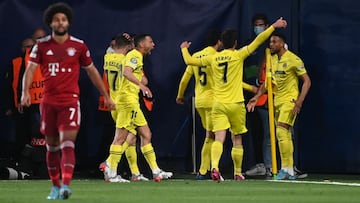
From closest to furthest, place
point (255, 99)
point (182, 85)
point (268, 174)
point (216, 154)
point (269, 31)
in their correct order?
point (269, 31) → point (216, 154) → point (255, 99) → point (182, 85) → point (268, 174)

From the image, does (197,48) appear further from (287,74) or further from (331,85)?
(331,85)

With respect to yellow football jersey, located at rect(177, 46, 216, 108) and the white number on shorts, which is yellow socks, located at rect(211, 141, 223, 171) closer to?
yellow football jersey, located at rect(177, 46, 216, 108)

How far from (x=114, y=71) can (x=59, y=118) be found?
18.4 feet

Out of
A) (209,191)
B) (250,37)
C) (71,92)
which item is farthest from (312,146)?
(71,92)

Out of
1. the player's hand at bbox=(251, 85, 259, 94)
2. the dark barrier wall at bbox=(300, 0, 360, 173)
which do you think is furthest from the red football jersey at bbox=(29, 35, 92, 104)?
the dark barrier wall at bbox=(300, 0, 360, 173)

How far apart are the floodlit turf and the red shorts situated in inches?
28.8

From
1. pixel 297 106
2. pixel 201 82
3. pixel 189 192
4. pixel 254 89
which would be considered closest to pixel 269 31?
pixel 297 106

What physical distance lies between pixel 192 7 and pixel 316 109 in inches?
103

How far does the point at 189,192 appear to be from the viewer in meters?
13.9

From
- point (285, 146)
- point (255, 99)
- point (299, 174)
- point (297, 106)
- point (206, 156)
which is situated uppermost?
point (255, 99)

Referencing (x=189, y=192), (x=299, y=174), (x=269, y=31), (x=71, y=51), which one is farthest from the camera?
(x=299, y=174)

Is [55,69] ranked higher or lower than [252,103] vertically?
higher

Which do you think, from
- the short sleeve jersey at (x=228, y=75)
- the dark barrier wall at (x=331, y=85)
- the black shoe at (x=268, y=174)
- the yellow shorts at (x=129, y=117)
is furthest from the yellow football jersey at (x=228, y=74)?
the dark barrier wall at (x=331, y=85)

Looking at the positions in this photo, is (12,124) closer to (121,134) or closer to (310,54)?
(121,134)
